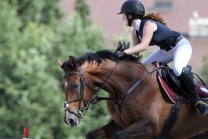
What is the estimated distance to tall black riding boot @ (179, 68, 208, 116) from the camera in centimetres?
857

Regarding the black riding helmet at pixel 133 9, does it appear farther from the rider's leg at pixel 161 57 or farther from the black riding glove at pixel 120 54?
the rider's leg at pixel 161 57

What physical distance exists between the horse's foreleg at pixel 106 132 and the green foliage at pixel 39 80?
16.4m

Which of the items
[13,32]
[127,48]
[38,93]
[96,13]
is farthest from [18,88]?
[96,13]

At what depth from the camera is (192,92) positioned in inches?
340

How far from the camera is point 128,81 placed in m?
8.48

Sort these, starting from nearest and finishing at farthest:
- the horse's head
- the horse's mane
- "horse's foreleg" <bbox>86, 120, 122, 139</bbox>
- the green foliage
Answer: the horse's head < the horse's mane < "horse's foreleg" <bbox>86, 120, 122, 139</bbox> < the green foliage

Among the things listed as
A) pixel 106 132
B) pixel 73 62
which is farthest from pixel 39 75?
pixel 73 62

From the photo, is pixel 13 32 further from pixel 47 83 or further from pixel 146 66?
pixel 146 66

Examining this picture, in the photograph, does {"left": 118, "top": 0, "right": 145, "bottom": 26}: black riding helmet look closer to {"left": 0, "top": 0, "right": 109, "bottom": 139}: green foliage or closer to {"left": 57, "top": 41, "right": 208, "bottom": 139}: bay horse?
{"left": 57, "top": 41, "right": 208, "bottom": 139}: bay horse

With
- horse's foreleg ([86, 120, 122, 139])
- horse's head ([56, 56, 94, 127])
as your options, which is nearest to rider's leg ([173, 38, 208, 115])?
horse's foreleg ([86, 120, 122, 139])

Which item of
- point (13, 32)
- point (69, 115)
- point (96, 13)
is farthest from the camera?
point (96, 13)

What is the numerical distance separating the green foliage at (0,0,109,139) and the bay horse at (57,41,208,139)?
16882 mm

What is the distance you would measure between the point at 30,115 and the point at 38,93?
108 cm

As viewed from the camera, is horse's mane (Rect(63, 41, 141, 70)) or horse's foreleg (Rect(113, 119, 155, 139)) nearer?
horse's foreleg (Rect(113, 119, 155, 139))
